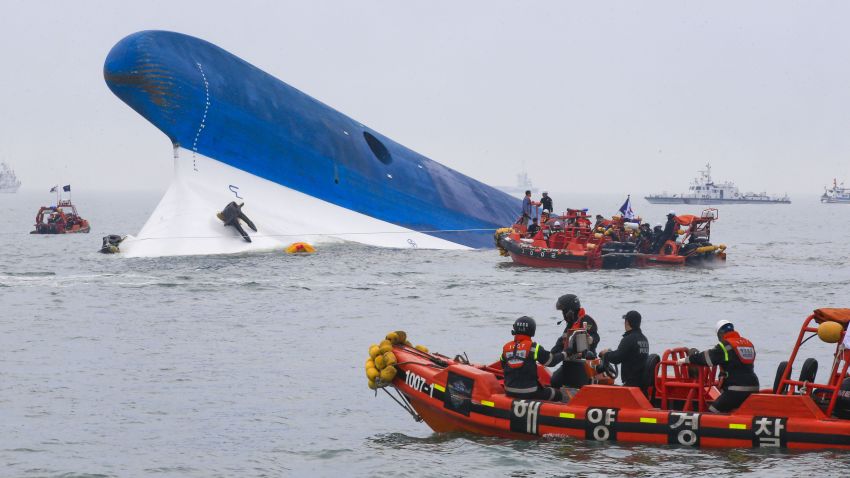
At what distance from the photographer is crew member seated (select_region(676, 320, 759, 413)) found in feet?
39.9

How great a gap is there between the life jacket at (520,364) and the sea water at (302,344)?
70cm

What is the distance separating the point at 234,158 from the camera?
125 ft

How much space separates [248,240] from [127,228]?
4718cm

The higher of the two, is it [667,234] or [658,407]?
[667,234]

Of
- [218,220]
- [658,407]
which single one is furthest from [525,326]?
[218,220]

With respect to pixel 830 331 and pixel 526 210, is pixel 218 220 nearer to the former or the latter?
pixel 526 210

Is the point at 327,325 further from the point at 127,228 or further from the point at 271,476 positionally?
the point at 127,228

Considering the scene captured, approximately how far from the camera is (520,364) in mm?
13008

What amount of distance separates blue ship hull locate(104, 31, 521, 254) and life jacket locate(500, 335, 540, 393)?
25642mm

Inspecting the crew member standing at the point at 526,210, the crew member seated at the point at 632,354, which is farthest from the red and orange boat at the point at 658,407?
the crew member standing at the point at 526,210

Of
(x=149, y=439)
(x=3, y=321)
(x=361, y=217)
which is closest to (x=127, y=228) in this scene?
(x=361, y=217)

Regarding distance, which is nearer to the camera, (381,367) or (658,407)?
(658,407)

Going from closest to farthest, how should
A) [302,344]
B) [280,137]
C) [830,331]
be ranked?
[830,331]
[302,344]
[280,137]

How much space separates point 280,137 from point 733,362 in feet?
96.7
